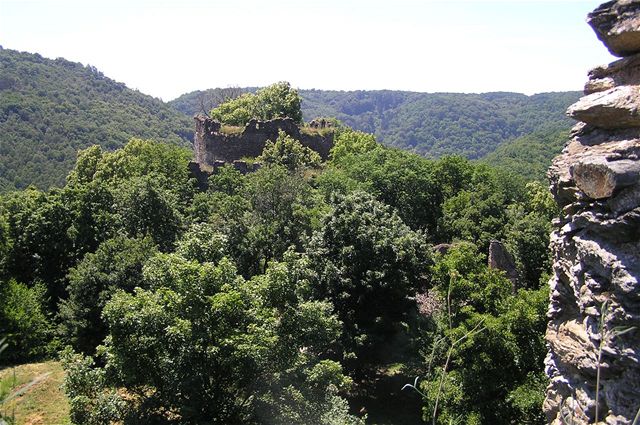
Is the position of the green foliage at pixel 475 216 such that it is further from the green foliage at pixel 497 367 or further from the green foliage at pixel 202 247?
the green foliage at pixel 202 247

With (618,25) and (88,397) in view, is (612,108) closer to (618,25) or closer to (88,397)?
(618,25)

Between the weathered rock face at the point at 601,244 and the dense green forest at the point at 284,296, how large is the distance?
2.02 meters

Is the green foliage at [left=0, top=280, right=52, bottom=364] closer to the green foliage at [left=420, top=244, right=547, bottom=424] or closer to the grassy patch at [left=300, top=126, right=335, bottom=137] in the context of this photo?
the green foliage at [left=420, top=244, right=547, bottom=424]

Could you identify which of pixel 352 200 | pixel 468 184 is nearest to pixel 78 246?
pixel 352 200

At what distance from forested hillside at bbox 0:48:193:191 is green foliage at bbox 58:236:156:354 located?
166 ft

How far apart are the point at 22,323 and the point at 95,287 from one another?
12.2ft

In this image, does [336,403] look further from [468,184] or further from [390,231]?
[468,184]

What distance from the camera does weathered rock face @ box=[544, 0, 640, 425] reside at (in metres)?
7.32

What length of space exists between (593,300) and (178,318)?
352 inches

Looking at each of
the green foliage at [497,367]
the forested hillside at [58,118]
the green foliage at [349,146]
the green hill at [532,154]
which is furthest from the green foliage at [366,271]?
the green hill at [532,154]

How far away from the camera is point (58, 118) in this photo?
299 ft

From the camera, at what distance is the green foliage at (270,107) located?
45281mm

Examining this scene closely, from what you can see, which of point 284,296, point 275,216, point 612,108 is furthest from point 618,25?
point 275,216

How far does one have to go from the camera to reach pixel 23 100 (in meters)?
92.1
